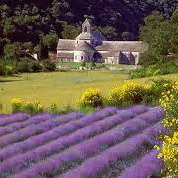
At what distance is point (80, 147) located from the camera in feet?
41.0

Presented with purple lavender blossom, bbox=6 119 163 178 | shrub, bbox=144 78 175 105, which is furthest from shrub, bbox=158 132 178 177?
shrub, bbox=144 78 175 105

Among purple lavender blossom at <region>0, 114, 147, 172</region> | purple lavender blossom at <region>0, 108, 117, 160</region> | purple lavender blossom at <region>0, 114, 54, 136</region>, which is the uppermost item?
purple lavender blossom at <region>0, 114, 147, 172</region>

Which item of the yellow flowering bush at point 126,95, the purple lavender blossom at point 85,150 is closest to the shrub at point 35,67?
the yellow flowering bush at point 126,95

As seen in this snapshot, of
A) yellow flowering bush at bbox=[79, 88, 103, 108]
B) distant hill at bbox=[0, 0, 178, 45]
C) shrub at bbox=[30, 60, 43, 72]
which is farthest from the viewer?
distant hill at bbox=[0, 0, 178, 45]

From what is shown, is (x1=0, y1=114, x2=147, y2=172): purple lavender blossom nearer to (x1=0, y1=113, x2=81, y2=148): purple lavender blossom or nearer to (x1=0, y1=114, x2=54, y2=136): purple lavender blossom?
(x1=0, y1=113, x2=81, y2=148): purple lavender blossom

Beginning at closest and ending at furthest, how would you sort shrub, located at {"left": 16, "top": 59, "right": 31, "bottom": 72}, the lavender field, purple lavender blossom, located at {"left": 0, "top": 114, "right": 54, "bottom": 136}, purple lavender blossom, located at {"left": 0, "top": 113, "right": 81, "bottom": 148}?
the lavender field → purple lavender blossom, located at {"left": 0, "top": 113, "right": 81, "bottom": 148} → purple lavender blossom, located at {"left": 0, "top": 114, "right": 54, "bottom": 136} → shrub, located at {"left": 16, "top": 59, "right": 31, "bottom": 72}

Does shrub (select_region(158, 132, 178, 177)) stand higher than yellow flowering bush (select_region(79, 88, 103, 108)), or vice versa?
shrub (select_region(158, 132, 178, 177))

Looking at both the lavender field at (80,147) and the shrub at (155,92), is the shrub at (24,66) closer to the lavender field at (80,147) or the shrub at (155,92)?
the shrub at (155,92)

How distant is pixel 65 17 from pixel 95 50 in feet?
82.8

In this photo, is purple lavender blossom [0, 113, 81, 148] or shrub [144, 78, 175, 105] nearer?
purple lavender blossom [0, 113, 81, 148]

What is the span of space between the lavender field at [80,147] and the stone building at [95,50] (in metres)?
102

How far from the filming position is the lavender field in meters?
10.4

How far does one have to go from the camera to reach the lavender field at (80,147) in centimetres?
1038

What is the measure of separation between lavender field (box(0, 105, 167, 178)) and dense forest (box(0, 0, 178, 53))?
8954 cm
